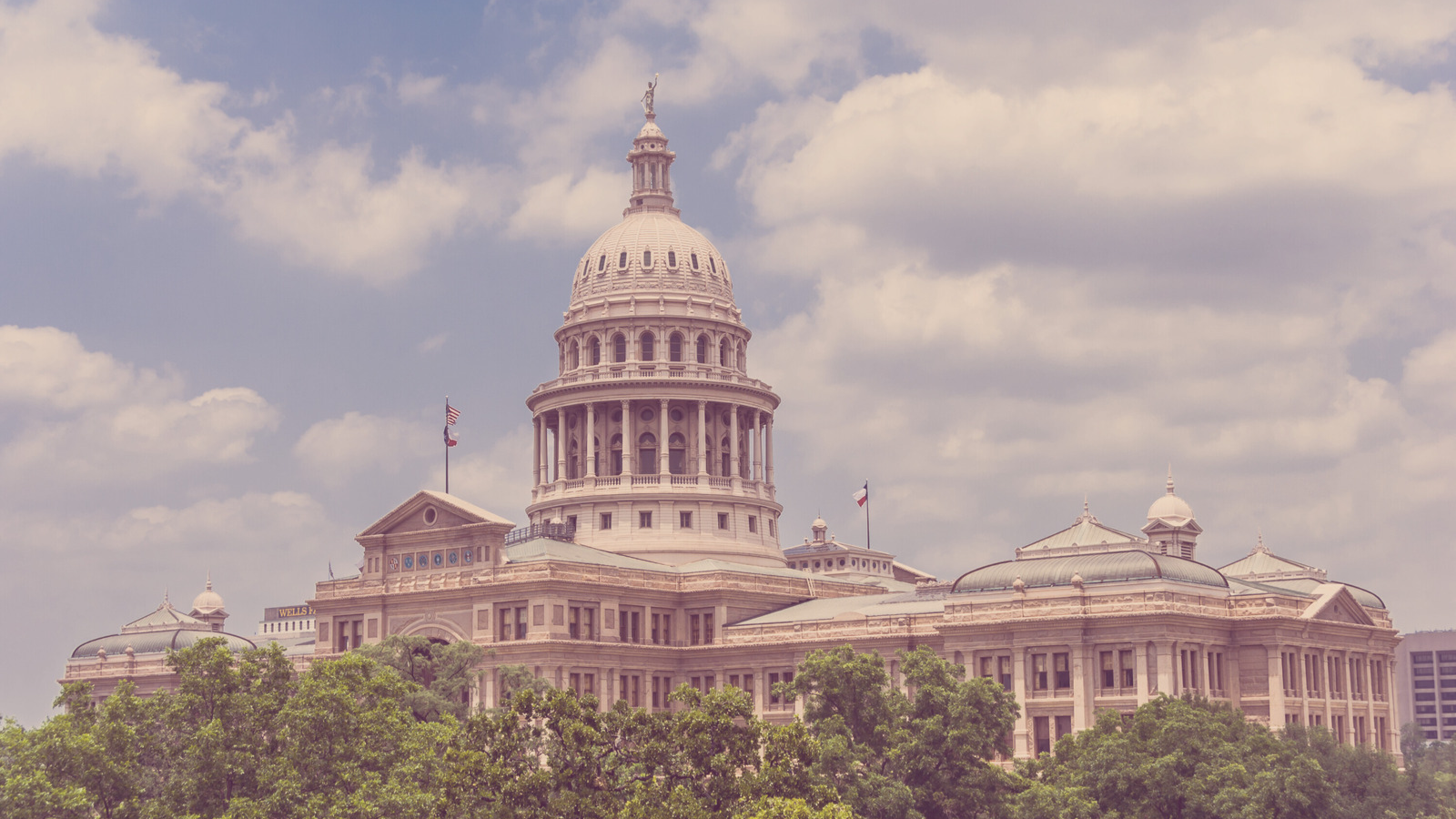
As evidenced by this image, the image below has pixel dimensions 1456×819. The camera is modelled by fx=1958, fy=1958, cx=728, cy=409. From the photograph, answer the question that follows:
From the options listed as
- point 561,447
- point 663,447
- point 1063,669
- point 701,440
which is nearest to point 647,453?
point 663,447

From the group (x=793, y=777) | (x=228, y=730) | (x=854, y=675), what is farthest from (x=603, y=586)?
(x=793, y=777)

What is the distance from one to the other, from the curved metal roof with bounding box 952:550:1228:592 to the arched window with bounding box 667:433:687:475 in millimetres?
37073

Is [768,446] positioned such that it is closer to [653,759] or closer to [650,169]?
[650,169]

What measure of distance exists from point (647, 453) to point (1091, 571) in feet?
161

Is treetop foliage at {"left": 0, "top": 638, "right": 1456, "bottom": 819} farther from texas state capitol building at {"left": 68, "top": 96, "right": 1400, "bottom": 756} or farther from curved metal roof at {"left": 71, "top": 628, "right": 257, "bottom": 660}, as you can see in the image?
curved metal roof at {"left": 71, "top": 628, "right": 257, "bottom": 660}

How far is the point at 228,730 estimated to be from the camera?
3179 inches

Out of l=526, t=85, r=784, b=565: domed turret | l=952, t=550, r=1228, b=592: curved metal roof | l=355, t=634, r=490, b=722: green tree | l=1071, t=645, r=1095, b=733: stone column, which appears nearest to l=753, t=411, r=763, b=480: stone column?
l=526, t=85, r=784, b=565: domed turret

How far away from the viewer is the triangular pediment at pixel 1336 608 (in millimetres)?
127875

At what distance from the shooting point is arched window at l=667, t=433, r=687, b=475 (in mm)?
162125

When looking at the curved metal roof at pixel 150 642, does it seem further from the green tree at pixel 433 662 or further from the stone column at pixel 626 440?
the green tree at pixel 433 662

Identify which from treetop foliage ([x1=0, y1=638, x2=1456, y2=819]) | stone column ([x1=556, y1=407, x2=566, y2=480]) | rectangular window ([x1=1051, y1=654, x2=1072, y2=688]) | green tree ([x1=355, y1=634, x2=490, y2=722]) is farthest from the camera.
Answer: stone column ([x1=556, y1=407, x2=566, y2=480])

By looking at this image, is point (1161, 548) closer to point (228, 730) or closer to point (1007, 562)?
point (1007, 562)

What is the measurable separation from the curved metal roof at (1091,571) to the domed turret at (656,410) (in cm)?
3170

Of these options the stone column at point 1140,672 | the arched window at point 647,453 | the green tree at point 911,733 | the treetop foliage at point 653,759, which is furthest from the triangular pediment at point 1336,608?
the arched window at point 647,453
